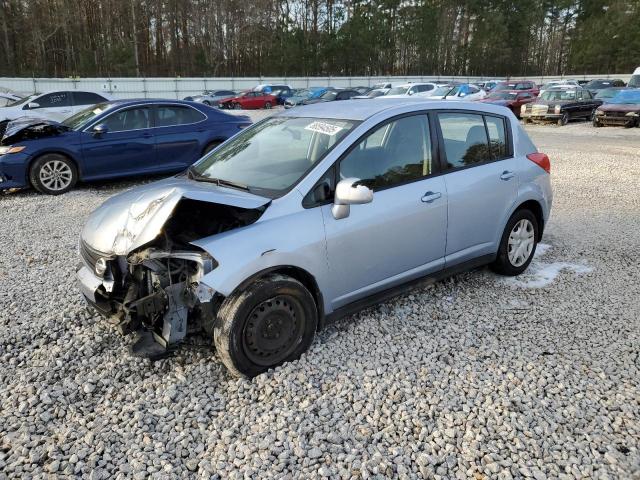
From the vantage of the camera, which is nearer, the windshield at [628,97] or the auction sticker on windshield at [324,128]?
the auction sticker on windshield at [324,128]

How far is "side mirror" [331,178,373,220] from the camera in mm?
3174

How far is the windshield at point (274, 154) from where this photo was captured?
138 inches

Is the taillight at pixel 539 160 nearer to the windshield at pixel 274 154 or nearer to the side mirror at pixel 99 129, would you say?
the windshield at pixel 274 154

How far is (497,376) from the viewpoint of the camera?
3240mm

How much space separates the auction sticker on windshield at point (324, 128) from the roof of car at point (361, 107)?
0.12 metres

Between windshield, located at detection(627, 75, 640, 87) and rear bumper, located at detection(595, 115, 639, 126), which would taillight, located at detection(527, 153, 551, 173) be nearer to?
rear bumper, located at detection(595, 115, 639, 126)

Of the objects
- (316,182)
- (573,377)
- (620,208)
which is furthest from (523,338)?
(620,208)

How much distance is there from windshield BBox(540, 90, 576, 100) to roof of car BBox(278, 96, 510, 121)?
2029cm

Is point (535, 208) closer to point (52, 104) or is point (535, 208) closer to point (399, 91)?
point (52, 104)

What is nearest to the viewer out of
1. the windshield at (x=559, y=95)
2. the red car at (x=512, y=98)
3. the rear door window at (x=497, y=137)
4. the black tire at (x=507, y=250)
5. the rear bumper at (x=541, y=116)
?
the rear door window at (x=497, y=137)

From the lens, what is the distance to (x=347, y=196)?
3.19 metres

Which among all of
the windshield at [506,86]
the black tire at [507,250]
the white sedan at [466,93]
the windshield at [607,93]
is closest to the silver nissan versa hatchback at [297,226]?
the black tire at [507,250]

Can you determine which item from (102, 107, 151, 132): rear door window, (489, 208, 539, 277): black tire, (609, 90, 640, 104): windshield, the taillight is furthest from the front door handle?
(609, 90, 640, 104): windshield

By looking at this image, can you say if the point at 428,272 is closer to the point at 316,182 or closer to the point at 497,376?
the point at 497,376
